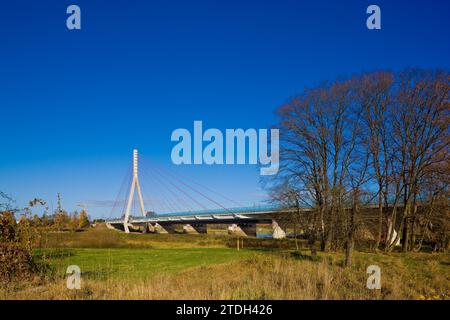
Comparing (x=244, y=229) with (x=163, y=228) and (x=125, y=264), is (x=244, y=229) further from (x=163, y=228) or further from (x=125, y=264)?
(x=125, y=264)

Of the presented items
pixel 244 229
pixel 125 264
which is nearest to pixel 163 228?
pixel 244 229

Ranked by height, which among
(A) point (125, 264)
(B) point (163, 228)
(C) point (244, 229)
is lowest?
(B) point (163, 228)

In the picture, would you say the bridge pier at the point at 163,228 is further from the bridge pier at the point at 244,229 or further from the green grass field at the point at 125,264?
the green grass field at the point at 125,264

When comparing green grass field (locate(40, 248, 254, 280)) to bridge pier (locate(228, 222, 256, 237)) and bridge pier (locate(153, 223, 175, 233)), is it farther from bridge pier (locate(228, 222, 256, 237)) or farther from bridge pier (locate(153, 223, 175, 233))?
bridge pier (locate(153, 223, 175, 233))

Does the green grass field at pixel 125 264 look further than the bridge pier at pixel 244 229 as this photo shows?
No

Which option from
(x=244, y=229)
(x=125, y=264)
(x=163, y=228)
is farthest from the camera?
(x=163, y=228)

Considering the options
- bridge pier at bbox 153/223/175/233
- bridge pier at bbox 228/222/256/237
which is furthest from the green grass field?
bridge pier at bbox 153/223/175/233

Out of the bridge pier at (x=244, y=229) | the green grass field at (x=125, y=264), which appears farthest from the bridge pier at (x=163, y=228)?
the green grass field at (x=125, y=264)

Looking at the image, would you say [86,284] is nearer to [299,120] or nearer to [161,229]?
[299,120]

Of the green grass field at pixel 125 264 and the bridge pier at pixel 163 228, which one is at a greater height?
the green grass field at pixel 125 264

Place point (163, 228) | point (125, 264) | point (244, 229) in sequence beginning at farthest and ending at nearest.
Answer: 1. point (163, 228)
2. point (244, 229)
3. point (125, 264)

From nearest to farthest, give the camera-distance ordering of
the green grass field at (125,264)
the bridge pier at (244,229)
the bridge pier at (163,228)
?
the green grass field at (125,264), the bridge pier at (244,229), the bridge pier at (163,228)

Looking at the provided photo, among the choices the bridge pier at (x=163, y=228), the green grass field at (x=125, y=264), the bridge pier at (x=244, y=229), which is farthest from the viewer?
the bridge pier at (x=163, y=228)
